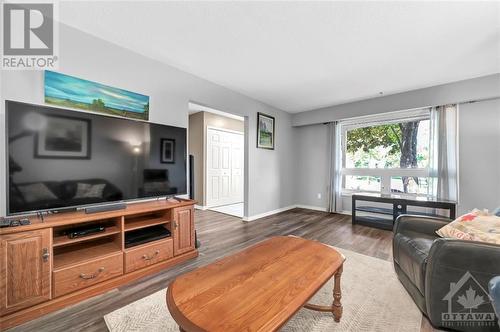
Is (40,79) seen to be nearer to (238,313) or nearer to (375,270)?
(238,313)

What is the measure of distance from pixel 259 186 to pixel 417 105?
10.5 feet

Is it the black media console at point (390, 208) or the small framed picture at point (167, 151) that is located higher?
the small framed picture at point (167, 151)

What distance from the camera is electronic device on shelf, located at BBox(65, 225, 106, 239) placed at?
1695mm

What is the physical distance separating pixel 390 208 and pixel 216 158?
4080 millimetres

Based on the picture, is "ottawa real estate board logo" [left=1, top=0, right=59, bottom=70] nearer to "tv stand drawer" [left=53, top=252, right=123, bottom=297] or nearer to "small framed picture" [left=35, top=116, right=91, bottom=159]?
"small framed picture" [left=35, top=116, right=91, bottom=159]

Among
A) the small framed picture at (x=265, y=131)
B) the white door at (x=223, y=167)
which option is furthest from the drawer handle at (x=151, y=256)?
the white door at (x=223, y=167)

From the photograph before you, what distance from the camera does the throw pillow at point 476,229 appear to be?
1281mm

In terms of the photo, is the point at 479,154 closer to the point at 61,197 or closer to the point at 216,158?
the point at 216,158

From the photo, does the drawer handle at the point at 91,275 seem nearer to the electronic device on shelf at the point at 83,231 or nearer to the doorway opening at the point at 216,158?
the electronic device on shelf at the point at 83,231

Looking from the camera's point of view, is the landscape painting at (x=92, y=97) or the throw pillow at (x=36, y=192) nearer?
the throw pillow at (x=36, y=192)

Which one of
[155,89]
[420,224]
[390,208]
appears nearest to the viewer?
[420,224]

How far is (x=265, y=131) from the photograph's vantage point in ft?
14.5

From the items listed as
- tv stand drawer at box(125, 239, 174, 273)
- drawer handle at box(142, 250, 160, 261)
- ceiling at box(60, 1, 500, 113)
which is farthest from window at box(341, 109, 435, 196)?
drawer handle at box(142, 250, 160, 261)

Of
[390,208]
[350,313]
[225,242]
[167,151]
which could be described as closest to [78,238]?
[167,151]
